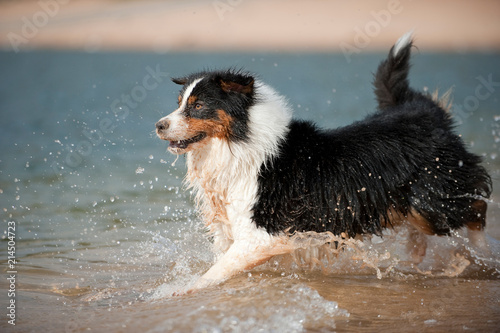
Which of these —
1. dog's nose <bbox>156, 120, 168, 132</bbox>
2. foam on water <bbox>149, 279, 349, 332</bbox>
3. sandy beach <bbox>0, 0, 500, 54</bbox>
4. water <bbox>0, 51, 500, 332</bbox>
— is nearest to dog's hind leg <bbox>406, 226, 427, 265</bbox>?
water <bbox>0, 51, 500, 332</bbox>

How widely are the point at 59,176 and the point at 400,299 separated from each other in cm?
531

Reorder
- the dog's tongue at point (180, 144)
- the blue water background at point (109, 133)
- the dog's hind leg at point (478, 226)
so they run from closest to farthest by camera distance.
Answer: the dog's tongue at point (180, 144) < the dog's hind leg at point (478, 226) < the blue water background at point (109, 133)

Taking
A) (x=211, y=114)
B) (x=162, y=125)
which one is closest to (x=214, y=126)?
(x=211, y=114)

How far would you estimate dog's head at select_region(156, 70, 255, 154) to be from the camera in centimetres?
407

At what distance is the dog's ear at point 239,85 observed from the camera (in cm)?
411

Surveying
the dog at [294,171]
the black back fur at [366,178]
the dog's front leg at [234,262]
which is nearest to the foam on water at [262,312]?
the dog's front leg at [234,262]

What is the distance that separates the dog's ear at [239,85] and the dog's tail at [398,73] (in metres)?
1.65

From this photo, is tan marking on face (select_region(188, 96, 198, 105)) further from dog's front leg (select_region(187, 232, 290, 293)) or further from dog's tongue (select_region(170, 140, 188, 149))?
dog's front leg (select_region(187, 232, 290, 293))

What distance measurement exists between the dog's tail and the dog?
0.60 metres

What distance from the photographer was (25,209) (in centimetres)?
653

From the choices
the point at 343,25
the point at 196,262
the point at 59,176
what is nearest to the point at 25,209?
the point at 59,176

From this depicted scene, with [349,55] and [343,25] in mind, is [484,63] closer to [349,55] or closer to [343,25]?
[349,55]

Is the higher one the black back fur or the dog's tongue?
the dog's tongue

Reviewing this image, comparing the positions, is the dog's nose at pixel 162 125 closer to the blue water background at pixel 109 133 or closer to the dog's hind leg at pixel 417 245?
→ the blue water background at pixel 109 133
